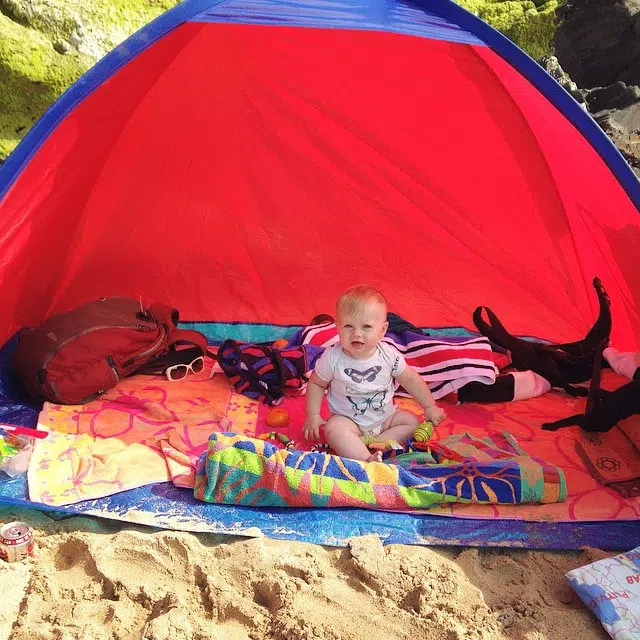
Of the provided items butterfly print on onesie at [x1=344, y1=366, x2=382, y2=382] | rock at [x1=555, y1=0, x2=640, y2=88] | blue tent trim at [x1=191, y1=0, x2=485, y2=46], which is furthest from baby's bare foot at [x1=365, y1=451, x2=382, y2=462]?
rock at [x1=555, y1=0, x2=640, y2=88]

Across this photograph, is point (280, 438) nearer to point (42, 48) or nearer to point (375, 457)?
point (375, 457)

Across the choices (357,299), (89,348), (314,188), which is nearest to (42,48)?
(314,188)

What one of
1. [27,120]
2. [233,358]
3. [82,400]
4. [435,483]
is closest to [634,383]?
[435,483]

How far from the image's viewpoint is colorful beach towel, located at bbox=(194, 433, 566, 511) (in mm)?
2080

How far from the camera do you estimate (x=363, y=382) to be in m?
2.37

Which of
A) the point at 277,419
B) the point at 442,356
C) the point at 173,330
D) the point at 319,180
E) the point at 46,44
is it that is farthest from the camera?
the point at 46,44

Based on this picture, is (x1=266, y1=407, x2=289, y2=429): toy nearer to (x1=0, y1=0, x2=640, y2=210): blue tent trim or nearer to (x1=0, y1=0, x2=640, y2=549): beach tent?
(x1=0, y1=0, x2=640, y2=549): beach tent

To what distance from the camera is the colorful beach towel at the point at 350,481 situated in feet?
6.82

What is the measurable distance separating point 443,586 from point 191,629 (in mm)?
588

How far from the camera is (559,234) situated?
2889 millimetres

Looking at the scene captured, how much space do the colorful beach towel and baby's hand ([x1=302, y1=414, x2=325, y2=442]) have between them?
0.56 ft

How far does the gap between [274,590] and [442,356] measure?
1.23m

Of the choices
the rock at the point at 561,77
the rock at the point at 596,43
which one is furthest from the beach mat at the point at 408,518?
the rock at the point at 596,43

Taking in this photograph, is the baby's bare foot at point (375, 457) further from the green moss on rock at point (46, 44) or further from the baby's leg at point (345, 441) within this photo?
the green moss on rock at point (46, 44)
